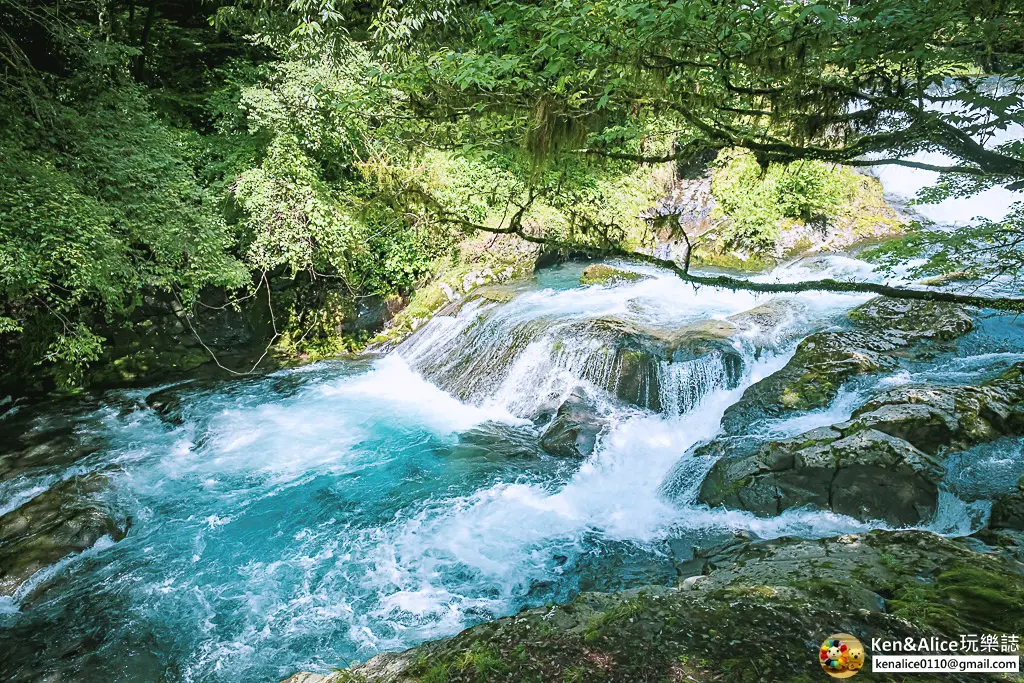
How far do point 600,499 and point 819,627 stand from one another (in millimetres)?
Answer: 3573

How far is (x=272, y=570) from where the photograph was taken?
5.49 meters

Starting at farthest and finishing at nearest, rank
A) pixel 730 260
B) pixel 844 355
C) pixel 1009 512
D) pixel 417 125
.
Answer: pixel 730 260, pixel 844 355, pixel 417 125, pixel 1009 512

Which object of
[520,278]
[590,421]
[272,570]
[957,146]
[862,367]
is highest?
[957,146]

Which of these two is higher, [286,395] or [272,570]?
[286,395]

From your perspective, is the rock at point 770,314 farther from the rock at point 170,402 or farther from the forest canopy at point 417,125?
the rock at point 170,402

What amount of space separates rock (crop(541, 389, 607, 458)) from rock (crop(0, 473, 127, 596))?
525 cm

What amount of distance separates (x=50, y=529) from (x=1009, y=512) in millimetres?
9302

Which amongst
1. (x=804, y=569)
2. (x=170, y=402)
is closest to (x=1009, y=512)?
(x=804, y=569)

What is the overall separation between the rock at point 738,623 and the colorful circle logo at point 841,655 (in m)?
0.05

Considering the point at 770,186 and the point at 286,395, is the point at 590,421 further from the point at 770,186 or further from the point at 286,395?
the point at 770,186

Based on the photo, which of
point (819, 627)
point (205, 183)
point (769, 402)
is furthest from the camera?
point (205, 183)

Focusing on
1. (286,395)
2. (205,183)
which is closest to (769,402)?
(286,395)

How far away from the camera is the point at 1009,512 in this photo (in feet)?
14.9

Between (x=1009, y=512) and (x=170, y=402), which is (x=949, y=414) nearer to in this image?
(x=1009, y=512)
